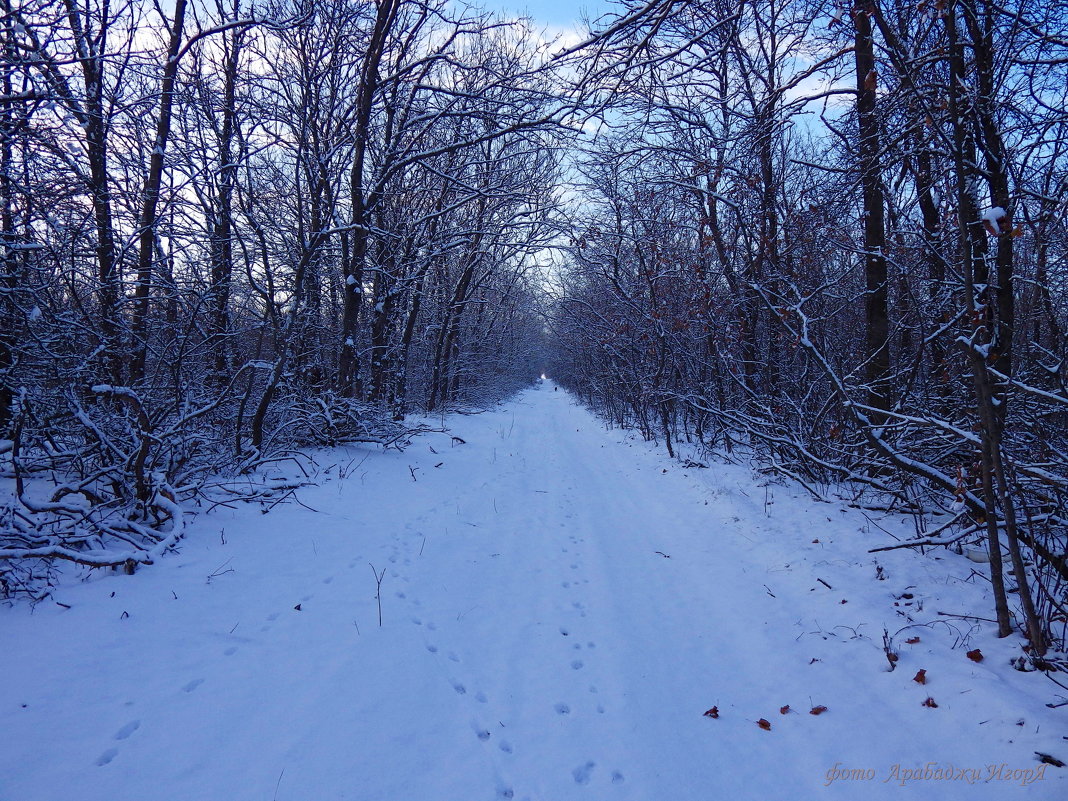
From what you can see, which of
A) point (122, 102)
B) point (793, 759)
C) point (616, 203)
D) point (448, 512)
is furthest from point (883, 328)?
point (122, 102)

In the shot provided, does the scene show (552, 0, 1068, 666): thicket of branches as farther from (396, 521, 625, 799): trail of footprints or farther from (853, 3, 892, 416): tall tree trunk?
(396, 521, 625, 799): trail of footprints

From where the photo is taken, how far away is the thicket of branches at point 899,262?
3.39 meters

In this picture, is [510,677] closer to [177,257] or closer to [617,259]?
[177,257]

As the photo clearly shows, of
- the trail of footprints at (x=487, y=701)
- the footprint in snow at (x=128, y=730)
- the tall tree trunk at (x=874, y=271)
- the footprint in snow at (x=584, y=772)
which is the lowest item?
the footprint in snow at (x=584, y=772)

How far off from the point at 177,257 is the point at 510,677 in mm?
6699

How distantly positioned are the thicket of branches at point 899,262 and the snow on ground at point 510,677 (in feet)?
2.47

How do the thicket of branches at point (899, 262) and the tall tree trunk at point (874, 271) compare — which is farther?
the tall tree trunk at point (874, 271)

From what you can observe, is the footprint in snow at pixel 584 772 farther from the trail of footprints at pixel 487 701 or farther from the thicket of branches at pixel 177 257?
the thicket of branches at pixel 177 257

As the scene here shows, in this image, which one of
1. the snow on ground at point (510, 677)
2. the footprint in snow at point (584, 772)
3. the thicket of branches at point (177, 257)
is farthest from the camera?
the thicket of branches at point (177, 257)

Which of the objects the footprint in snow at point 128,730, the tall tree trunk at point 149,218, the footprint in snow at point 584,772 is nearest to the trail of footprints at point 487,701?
the footprint in snow at point 584,772

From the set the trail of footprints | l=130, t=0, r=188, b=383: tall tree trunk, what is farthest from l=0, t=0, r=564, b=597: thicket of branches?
the trail of footprints

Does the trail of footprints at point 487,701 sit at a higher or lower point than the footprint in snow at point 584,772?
higher

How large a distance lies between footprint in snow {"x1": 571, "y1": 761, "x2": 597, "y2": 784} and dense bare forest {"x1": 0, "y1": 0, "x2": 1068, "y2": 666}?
261cm

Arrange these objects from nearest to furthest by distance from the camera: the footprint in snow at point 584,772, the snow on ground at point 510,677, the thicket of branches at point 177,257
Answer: the snow on ground at point 510,677 → the footprint in snow at point 584,772 → the thicket of branches at point 177,257
